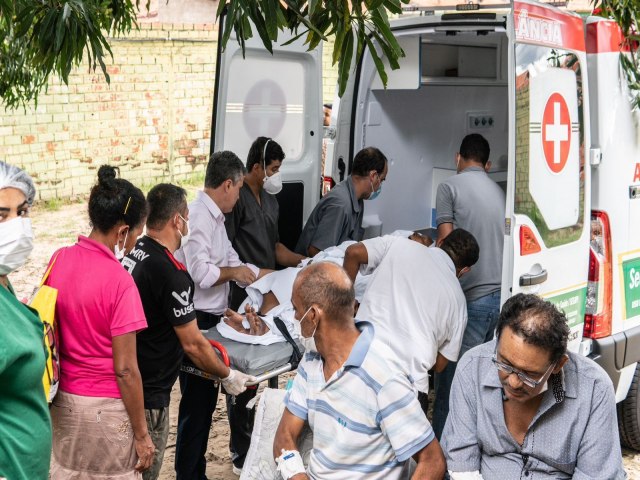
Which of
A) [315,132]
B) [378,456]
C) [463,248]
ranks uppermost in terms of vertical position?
[315,132]

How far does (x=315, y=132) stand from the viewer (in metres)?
5.71

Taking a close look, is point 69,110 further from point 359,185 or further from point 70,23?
point 70,23

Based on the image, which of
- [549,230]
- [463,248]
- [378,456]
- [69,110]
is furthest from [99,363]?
[69,110]

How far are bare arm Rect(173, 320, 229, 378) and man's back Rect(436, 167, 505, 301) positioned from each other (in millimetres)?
1604

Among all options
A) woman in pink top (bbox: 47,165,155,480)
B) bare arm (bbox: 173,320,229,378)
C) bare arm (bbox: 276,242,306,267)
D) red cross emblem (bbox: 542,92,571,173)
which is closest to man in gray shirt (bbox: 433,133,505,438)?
red cross emblem (bbox: 542,92,571,173)

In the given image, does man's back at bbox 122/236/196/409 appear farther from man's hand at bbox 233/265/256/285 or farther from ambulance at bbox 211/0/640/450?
ambulance at bbox 211/0/640/450

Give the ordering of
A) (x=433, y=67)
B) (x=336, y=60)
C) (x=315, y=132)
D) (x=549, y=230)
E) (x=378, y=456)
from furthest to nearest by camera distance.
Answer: (x=433, y=67)
(x=315, y=132)
(x=549, y=230)
(x=336, y=60)
(x=378, y=456)

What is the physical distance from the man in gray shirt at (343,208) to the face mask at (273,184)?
29cm

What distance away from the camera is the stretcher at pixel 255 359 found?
396cm

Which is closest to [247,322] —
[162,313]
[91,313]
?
[162,313]

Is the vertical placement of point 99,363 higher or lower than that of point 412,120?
lower

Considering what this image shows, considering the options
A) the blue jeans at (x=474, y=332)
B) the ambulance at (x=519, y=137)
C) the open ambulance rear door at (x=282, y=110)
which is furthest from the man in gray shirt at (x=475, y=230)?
the open ambulance rear door at (x=282, y=110)

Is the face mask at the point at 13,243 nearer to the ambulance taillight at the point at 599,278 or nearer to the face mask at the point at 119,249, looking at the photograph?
the face mask at the point at 119,249

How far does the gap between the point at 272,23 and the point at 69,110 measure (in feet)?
32.0
